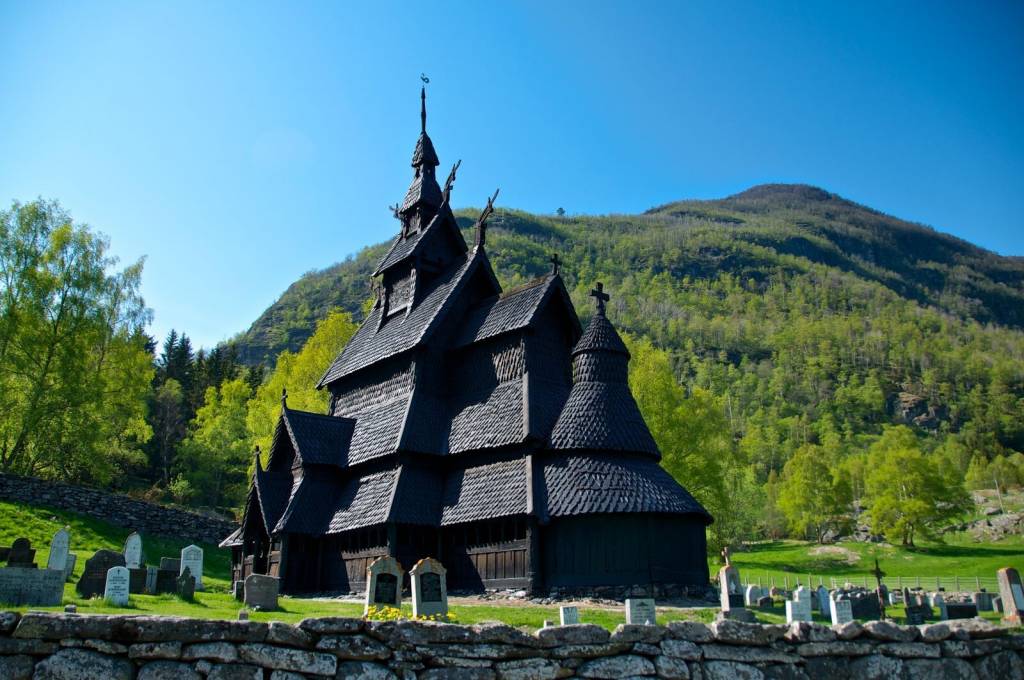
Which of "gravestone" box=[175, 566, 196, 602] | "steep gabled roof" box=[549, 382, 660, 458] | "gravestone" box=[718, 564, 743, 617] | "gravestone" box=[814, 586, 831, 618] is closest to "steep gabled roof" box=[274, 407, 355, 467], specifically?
"gravestone" box=[175, 566, 196, 602]

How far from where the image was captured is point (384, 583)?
1620 cm

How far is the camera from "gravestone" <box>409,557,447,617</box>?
51.8 feet

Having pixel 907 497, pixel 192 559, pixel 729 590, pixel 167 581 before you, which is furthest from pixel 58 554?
pixel 907 497

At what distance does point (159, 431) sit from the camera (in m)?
63.1

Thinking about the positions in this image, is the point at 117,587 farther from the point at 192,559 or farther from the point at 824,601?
the point at 824,601

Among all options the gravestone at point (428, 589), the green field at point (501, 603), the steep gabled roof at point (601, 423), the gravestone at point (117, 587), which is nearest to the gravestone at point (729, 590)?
the green field at point (501, 603)

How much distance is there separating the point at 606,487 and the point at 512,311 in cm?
793

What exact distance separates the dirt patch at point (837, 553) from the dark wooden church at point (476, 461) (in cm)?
3810

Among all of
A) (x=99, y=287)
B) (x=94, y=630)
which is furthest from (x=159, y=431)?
(x=94, y=630)

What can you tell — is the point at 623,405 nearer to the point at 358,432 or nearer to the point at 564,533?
A: the point at 564,533

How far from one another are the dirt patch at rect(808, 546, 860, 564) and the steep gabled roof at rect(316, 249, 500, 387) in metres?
39.2

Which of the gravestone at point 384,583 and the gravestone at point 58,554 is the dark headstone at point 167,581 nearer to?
the gravestone at point 58,554

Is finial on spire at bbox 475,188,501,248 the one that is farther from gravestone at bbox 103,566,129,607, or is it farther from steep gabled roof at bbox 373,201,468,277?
gravestone at bbox 103,566,129,607

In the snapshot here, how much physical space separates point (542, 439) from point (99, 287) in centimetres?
2623
